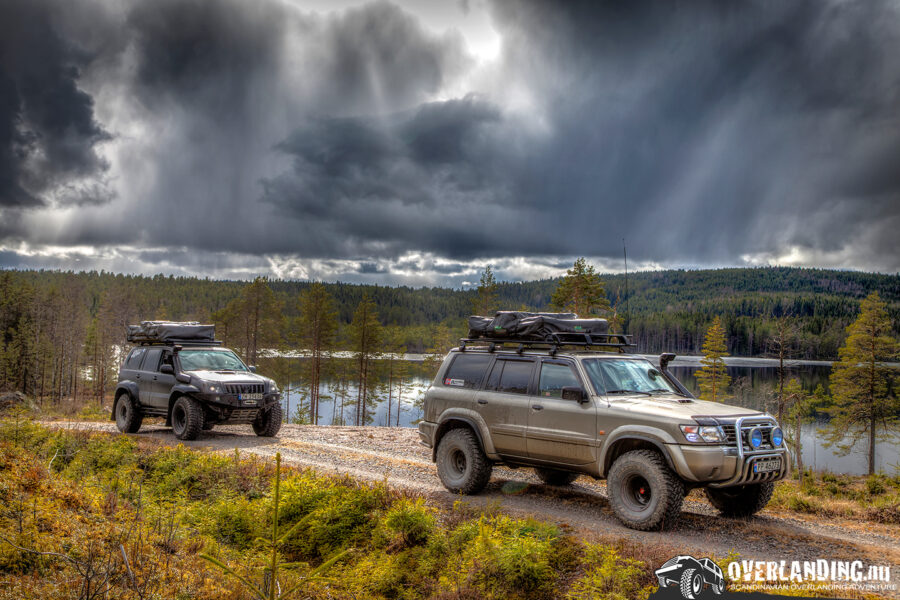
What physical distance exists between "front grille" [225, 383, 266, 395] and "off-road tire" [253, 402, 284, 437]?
63cm

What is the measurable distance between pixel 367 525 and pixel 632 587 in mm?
3644

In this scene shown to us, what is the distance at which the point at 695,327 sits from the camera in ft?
429

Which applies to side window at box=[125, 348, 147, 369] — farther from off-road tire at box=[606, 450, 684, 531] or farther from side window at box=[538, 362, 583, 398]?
off-road tire at box=[606, 450, 684, 531]

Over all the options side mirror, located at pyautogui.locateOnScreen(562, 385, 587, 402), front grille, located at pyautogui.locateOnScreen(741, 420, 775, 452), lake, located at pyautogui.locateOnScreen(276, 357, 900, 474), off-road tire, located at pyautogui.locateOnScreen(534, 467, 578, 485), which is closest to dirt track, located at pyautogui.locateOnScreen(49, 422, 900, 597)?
off-road tire, located at pyautogui.locateOnScreen(534, 467, 578, 485)

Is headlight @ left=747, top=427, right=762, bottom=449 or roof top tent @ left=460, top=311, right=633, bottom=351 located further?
roof top tent @ left=460, top=311, right=633, bottom=351

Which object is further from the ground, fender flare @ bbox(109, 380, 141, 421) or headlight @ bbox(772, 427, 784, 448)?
headlight @ bbox(772, 427, 784, 448)

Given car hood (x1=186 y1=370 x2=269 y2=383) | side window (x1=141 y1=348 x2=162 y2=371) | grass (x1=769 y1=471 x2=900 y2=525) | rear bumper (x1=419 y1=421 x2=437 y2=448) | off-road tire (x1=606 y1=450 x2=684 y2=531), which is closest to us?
off-road tire (x1=606 y1=450 x2=684 y2=531)

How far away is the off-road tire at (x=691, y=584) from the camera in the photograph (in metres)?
5.03

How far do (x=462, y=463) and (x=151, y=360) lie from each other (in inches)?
402

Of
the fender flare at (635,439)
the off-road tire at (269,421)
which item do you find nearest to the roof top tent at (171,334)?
the off-road tire at (269,421)

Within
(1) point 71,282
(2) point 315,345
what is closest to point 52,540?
(2) point 315,345

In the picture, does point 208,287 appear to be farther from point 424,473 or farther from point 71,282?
point 424,473

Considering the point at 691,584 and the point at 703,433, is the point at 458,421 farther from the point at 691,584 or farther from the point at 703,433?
the point at 691,584

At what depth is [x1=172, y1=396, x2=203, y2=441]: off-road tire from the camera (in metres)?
13.6
